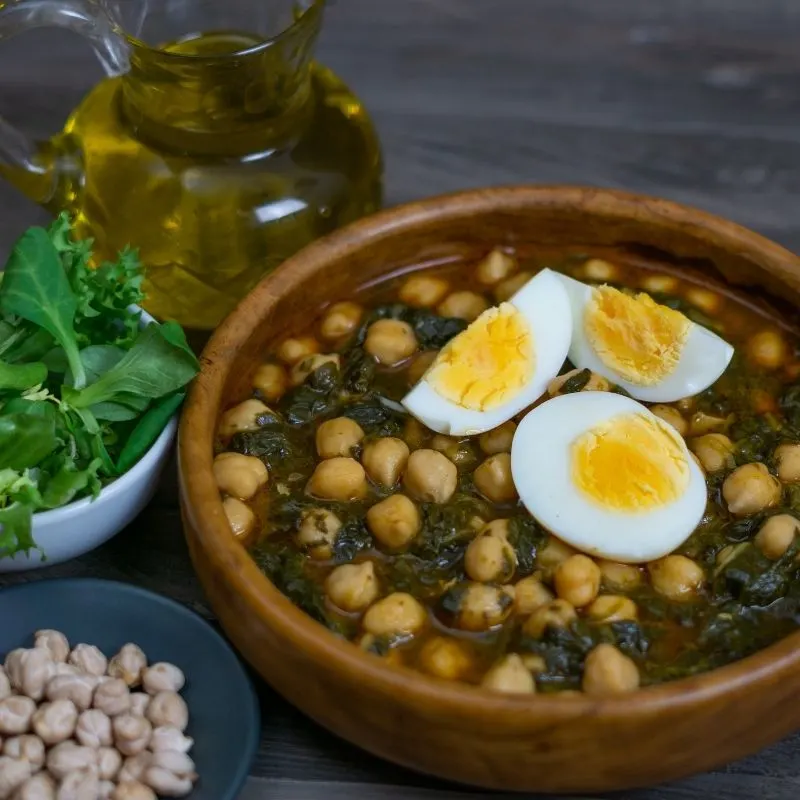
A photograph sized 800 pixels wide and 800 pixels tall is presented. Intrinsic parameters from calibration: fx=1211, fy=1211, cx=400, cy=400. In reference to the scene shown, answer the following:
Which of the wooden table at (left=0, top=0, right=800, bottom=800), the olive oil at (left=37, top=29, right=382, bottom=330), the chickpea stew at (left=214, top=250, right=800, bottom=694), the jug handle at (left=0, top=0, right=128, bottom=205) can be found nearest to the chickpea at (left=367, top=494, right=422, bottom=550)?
the chickpea stew at (left=214, top=250, right=800, bottom=694)

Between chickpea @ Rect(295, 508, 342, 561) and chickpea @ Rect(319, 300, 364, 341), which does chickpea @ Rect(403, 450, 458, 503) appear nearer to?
chickpea @ Rect(295, 508, 342, 561)

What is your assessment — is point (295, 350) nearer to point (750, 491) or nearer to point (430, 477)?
point (430, 477)

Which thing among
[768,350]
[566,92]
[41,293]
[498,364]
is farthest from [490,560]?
[566,92]

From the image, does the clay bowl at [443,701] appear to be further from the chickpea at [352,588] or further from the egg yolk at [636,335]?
the egg yolk at [636,335]

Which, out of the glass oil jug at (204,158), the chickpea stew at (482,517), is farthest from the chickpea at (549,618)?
the glass oil jug at (204,158)

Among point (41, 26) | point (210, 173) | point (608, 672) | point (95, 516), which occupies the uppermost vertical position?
point (41, 26)

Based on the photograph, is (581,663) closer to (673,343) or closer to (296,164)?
(673,343)
